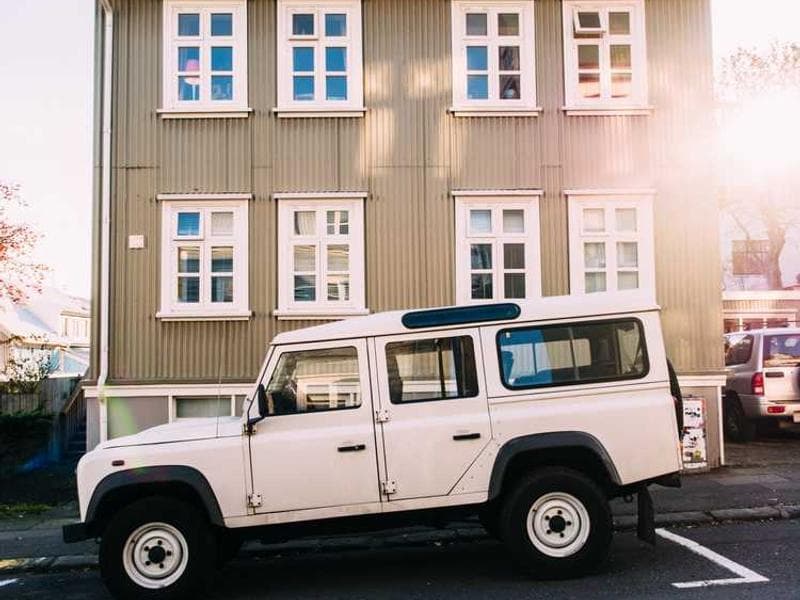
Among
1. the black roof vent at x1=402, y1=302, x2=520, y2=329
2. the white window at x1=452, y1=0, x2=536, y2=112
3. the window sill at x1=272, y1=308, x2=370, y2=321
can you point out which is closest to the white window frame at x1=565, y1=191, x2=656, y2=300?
the white window at x1=452, y1=0, x2=536, y2=112

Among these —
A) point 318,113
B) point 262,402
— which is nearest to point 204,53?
point 318,113

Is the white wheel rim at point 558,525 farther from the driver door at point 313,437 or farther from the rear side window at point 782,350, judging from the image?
the rear side window at point 782,350

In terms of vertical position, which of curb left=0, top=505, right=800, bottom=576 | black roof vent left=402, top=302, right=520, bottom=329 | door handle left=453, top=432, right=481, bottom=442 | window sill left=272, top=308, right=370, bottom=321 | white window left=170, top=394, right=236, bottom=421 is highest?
window sill left=272, top=308, right=370, bottom=321

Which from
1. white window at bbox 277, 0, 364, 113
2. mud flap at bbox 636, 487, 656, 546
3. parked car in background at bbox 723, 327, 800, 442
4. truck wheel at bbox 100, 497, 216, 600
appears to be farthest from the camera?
parked car in background at bbox 723, 327, 800, 442

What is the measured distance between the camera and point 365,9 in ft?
42.9

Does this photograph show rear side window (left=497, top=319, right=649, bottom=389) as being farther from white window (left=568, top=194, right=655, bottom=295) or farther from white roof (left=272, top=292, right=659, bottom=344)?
white window (left=568, top=194, right=655, bottom=295)

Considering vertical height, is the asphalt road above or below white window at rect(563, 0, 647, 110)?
below

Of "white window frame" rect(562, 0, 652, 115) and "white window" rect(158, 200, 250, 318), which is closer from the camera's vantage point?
"white window" rect(158, 200, 250, 318)

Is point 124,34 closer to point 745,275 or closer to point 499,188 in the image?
point 499,188

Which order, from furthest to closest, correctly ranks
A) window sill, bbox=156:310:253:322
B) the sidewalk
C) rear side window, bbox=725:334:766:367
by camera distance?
1. rear side window, bbox=725:334:766:367
2. window sill, bbox=156:310:253:322
3. the sidewalk

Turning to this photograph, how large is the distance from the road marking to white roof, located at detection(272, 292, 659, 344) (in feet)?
7.41

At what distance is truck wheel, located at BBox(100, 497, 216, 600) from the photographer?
661 cm

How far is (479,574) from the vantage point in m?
7.27

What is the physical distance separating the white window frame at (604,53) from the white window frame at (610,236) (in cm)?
137
